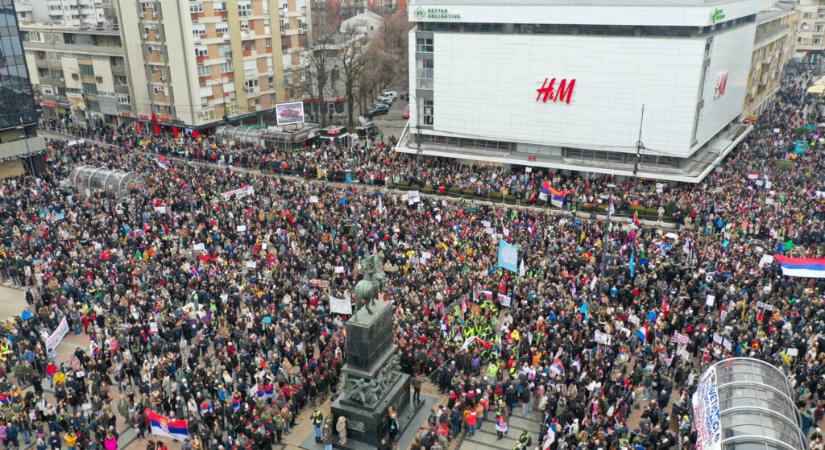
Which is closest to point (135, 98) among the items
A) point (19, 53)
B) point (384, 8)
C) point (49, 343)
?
point (19, 53)

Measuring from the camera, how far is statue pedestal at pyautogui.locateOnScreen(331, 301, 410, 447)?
67.6 feet

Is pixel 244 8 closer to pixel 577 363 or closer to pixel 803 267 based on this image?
pixel 577 363

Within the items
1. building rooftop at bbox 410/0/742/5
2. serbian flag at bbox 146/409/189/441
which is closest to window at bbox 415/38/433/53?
building rooftop at bbox 410/0/742/5

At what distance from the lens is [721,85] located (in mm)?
50000

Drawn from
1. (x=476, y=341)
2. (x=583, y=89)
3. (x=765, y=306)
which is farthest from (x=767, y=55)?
(x=476, y=341)

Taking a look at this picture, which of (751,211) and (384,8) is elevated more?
(384,8)

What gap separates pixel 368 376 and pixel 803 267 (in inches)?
814

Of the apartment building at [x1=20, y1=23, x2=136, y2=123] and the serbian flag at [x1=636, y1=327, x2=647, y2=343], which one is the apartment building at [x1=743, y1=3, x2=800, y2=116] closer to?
the serbian flag at [x1=636, y1=327, x2=647, y2=343]

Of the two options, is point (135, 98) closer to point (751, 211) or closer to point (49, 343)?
point (49, 343)

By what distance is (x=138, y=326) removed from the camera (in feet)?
85.9

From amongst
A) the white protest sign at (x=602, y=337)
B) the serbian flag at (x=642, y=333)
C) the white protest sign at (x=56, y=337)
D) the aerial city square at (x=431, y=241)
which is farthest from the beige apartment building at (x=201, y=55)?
the serbian flag at (x=642, y=333)

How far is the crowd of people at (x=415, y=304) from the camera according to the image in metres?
21.9

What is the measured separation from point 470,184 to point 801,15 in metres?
92.0

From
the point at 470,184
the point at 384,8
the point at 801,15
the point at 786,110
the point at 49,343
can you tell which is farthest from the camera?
the point at 384,8
